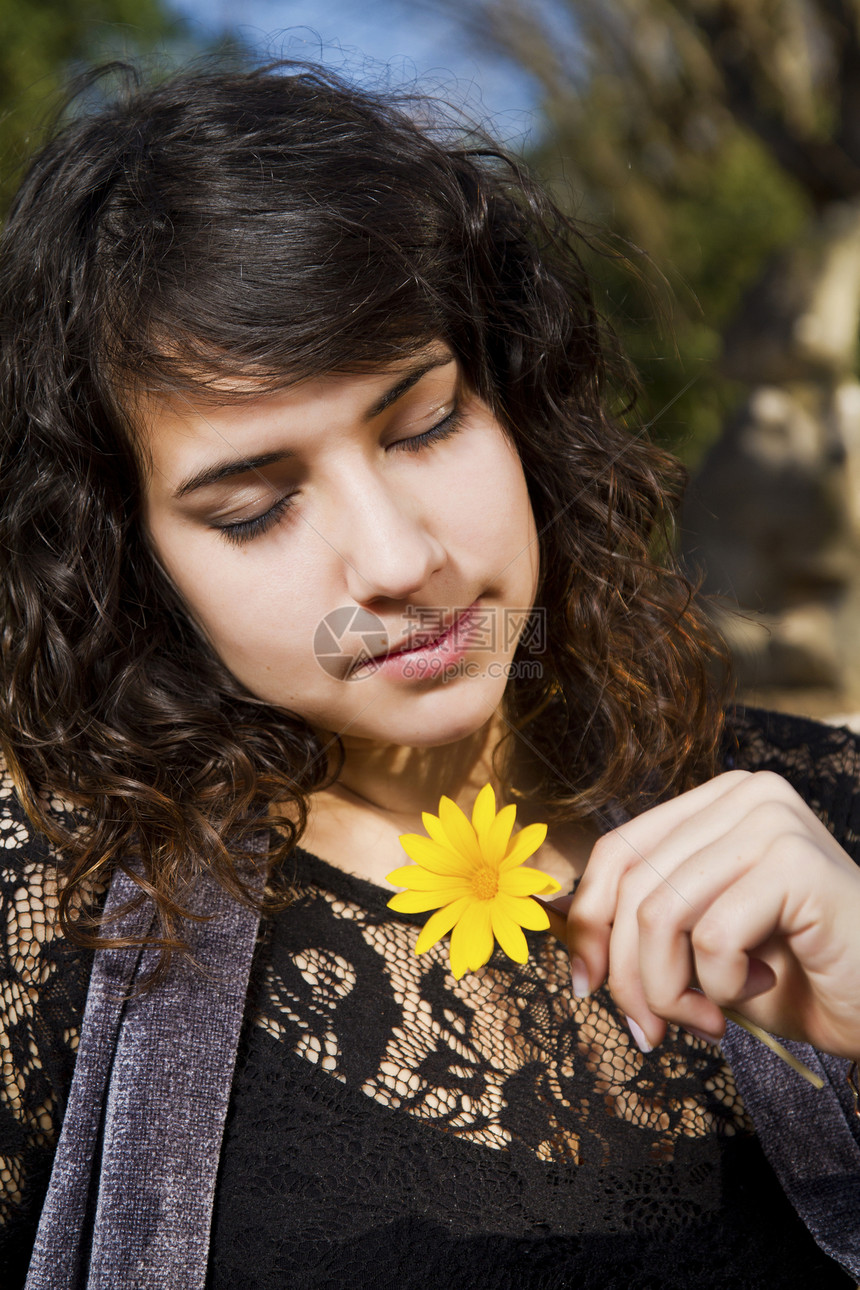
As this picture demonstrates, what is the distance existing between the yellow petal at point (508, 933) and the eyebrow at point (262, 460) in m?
0.44

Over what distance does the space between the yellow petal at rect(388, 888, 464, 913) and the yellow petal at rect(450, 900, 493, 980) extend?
0.02 meters

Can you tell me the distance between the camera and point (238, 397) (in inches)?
32.6

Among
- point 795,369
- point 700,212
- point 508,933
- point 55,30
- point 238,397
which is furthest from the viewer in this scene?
point 700,212

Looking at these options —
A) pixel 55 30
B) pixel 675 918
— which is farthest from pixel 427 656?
pixel 55 30

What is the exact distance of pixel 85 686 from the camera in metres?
1.08

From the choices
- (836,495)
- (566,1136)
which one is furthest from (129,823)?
(836,495)

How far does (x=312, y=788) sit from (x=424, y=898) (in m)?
0.47

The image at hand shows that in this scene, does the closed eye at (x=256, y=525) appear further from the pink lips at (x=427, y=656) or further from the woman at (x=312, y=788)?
the pink lips at (x=427, y=656)

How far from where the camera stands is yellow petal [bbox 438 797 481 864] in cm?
67

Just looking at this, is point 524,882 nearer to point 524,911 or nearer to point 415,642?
point 524,911

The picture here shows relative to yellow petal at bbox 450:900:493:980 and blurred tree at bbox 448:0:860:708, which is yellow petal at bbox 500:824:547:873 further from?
blurred tree at bbox 448:0:860:708

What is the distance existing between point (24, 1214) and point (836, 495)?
404 centimetres

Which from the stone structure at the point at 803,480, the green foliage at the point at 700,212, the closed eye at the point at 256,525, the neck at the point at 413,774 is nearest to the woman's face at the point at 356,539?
the closed eye at the point at 256,525

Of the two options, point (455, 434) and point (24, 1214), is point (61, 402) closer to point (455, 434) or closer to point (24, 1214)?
point (455, 434)
